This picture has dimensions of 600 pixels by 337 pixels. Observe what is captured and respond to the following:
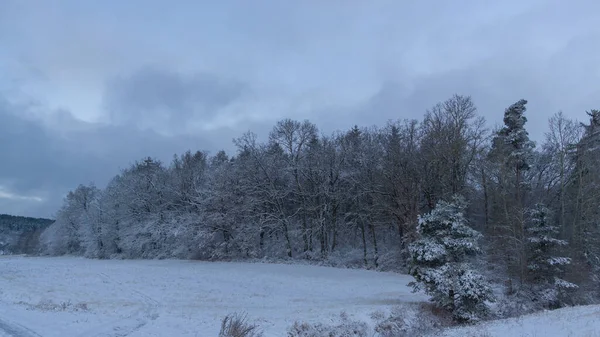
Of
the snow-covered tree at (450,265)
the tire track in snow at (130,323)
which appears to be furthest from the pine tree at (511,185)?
the tire track in snow at (130,323)

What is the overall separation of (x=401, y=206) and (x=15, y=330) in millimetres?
30115

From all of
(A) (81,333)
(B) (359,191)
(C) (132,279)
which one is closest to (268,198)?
(B) (359,191)

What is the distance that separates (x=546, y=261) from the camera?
2628 cm

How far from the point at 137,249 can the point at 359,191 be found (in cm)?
3325

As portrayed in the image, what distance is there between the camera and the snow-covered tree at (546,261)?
84.5ft

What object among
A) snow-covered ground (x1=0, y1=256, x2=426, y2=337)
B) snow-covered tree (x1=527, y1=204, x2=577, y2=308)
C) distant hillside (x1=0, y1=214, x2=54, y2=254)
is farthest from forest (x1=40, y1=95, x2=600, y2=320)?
distant hillside (x1=0, y1=214, x2=54, y2=254)

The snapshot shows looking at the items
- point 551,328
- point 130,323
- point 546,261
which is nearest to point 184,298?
point 130,323

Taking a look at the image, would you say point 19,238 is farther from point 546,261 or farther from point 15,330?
point 546,261

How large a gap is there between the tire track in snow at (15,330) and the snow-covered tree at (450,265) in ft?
53.6

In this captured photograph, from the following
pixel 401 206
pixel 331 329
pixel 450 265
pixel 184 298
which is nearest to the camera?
pixel 331 329

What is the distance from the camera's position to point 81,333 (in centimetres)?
1234

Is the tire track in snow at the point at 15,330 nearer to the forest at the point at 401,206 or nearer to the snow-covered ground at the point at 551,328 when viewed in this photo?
the snow-covered ground at the point at 551,328

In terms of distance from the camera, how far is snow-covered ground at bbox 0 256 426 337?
14328mm

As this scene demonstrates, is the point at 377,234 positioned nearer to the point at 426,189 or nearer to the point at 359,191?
the point at 359,191
